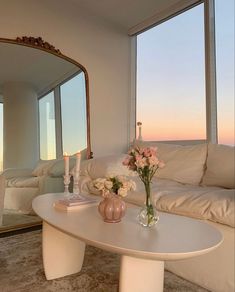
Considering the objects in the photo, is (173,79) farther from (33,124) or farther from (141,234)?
(141,234)

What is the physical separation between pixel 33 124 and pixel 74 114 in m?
0.58

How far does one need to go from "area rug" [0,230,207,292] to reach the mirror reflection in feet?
2.18

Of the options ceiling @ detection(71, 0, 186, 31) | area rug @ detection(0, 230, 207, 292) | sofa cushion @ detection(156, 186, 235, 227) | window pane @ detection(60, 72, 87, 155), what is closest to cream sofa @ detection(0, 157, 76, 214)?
window pane @ detection(60, 72, 87, 155)

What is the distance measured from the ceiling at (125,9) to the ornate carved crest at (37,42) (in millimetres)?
678

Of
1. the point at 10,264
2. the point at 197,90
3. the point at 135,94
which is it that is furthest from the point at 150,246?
the point at 135,94

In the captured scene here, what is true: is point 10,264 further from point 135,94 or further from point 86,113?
point 135,94

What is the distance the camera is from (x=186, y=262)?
1.74 meters

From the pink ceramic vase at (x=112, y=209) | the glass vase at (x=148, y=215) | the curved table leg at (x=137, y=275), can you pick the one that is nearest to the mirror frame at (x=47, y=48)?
the pink ceramic vase at (x=112, y=209)

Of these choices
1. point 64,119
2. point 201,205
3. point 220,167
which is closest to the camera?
point 201,205

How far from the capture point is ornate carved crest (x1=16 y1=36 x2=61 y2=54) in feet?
9.38

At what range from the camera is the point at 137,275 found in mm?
1199

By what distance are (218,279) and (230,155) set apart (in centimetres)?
100

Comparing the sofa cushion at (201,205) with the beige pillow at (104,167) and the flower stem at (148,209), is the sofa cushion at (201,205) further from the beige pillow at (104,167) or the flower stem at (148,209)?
the beige pillow at (104,167)

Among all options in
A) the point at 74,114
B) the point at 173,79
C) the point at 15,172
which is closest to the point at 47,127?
the point at 74,114
